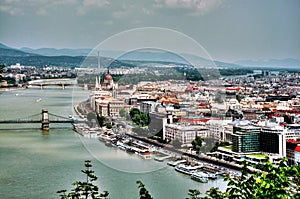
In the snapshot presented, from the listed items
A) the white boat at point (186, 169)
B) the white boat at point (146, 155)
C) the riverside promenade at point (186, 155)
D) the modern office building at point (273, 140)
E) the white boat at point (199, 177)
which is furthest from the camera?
the white boat at point (146, 155)

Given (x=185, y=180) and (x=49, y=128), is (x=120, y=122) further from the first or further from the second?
(x=185, y=180)

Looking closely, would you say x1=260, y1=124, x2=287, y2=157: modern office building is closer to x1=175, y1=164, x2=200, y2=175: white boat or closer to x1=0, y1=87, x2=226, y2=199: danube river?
x1=175, y1=164, x2=200, y2=175: white boat

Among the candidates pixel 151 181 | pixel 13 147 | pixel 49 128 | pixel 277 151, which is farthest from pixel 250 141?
pixel 49 128

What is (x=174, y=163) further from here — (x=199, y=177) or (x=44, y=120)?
(x=44, y=120)

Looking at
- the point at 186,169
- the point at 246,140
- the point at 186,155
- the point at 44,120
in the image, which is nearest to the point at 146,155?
the point at 186,155

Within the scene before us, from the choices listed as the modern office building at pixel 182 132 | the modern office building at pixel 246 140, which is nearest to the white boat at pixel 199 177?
the modern office building at pixel 246 140

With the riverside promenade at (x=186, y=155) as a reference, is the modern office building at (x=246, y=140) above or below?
above

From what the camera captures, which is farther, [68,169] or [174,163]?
[174,163]

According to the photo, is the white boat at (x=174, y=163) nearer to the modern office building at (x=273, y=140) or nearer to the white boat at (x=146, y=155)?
the white boat at (x=146, y=155)

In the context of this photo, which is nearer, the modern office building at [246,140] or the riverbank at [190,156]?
the riverbank at [190,156]
